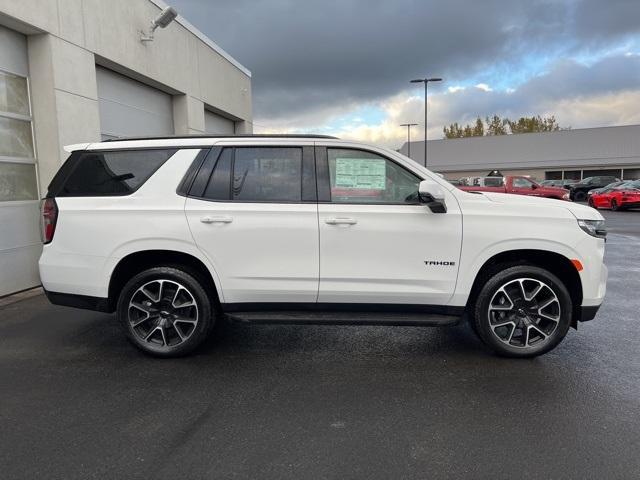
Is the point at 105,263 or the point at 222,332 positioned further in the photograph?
the point at 222,332

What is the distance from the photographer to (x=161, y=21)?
949 centimetres

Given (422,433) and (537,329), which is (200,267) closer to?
(422,433)

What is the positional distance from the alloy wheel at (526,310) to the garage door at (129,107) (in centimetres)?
778

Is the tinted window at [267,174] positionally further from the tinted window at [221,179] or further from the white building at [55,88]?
the white building at [55,88]

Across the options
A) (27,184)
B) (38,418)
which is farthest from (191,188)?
(27,184)

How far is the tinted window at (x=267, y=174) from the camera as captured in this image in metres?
4.15

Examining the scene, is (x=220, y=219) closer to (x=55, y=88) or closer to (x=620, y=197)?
(x=55, y=88)

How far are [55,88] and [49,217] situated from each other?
397 cm

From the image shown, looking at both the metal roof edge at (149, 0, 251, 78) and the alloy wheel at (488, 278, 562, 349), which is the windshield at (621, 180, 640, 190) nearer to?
the metal roof edge at (149, 0, 251, 78)

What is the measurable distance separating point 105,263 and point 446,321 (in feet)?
9.91

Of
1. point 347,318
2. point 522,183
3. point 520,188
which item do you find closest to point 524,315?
point 347,318

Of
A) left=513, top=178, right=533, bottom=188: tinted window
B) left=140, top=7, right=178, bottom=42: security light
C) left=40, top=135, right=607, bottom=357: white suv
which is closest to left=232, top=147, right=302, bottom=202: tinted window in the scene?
left=40, top=135, right=607, bottom=357: white suv

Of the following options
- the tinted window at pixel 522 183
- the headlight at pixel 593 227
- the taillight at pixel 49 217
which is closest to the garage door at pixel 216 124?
the taillight at pixel 49 217

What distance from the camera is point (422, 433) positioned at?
9.98ft
